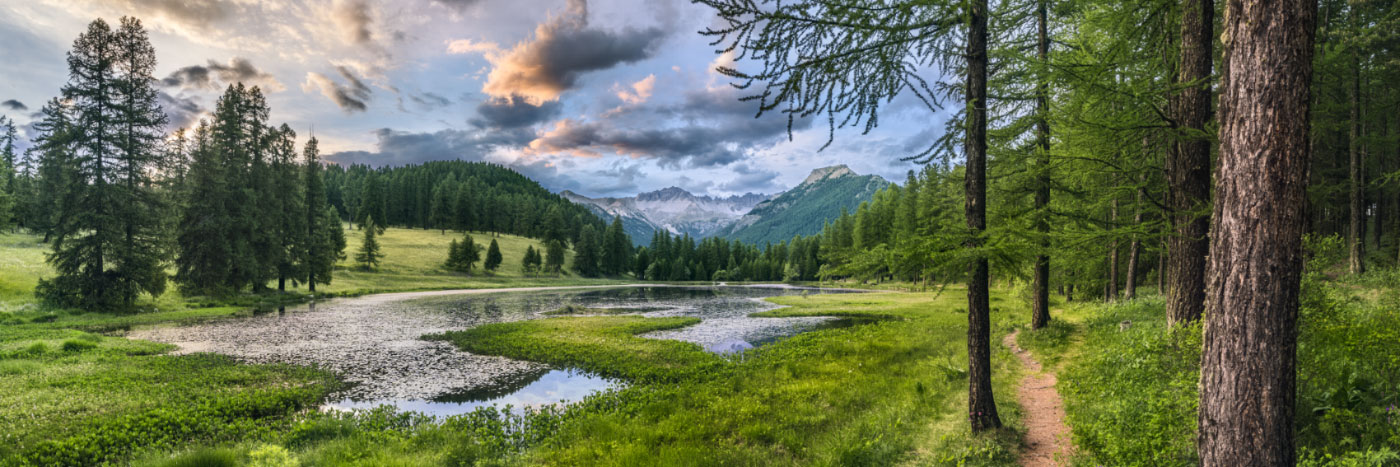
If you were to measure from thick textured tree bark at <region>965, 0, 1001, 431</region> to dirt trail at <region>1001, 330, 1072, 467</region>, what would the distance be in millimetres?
734

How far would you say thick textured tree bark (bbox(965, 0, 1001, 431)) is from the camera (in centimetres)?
823

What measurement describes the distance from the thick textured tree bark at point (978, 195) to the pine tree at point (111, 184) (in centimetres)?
4690

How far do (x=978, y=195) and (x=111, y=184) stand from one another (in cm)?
4815

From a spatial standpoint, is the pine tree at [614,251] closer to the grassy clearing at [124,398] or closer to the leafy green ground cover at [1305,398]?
the grassy clearing at [124,398]

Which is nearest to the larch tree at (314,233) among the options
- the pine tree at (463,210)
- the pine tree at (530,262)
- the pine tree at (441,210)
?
the pine tree at (530,262)

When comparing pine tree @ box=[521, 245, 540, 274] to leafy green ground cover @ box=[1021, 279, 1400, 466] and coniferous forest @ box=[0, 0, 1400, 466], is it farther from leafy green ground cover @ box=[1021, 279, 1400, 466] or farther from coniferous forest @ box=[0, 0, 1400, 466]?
leafy green ground cover @ box=[1021, 279, 1400, 466]

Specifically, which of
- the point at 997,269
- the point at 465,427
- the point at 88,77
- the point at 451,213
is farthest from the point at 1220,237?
the point at 451,213

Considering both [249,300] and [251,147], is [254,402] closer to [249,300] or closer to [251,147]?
[249,300]

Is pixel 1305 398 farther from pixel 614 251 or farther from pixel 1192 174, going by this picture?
pixel 614 251

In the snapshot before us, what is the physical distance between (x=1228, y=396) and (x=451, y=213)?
5606 inches

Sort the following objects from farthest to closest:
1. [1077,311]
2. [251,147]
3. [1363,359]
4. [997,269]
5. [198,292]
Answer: [251,147], [198,292], [1077,311], [997,269], [1363,359]

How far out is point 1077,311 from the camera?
2225 cm

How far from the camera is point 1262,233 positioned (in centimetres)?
468

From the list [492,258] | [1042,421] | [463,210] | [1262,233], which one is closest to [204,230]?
[492,258]
